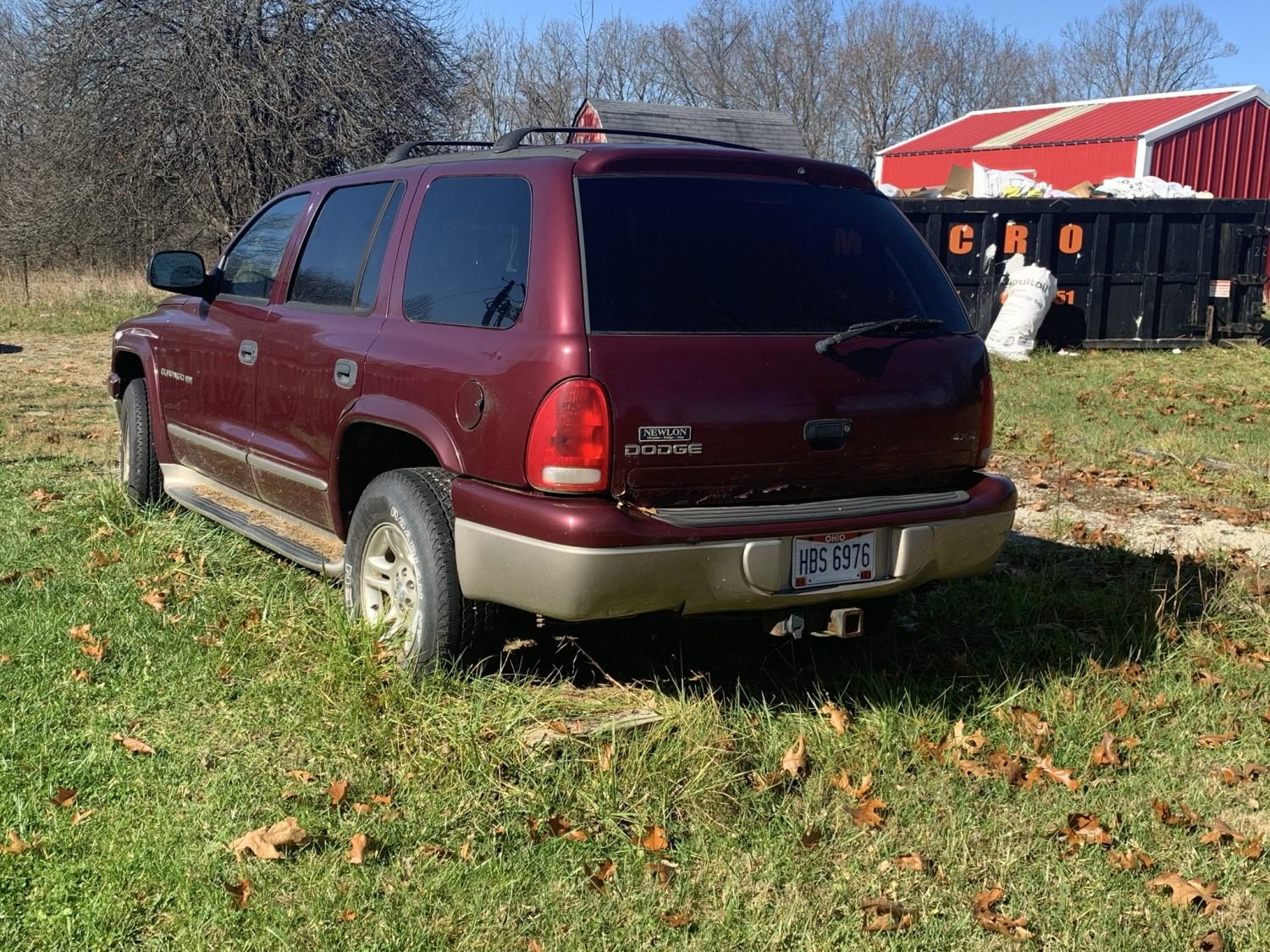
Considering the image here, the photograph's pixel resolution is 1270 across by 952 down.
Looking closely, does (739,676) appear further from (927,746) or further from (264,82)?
(264,82)

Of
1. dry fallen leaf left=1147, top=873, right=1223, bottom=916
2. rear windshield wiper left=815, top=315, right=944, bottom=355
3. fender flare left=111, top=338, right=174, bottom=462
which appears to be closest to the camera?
dry fallen leaf left=1147, top=873, right=1223, bottom=916

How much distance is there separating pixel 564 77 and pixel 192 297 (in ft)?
123

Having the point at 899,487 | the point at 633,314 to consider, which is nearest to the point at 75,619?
the point at 633,314

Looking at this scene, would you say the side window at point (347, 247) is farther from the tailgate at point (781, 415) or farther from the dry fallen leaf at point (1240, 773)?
the dry fallen leaf at point (1240, 773)

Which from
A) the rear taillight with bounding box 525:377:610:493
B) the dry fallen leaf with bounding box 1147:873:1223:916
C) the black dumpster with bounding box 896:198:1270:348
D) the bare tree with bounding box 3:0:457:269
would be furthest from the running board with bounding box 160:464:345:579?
the bare tree with bounding box 3:0:457:269

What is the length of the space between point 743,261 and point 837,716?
1494mm

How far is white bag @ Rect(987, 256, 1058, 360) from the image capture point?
14.5 metres

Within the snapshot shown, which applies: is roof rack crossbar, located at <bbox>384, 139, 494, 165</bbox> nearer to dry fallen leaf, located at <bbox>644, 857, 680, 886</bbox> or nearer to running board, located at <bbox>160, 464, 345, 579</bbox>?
running board, located at <bbox>160, 464, 345, 579</bbox>

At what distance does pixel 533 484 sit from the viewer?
3668mm

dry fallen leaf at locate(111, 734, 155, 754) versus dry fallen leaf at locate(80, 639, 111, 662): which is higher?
dry fallen leaf at locate(80, 639, 111, 662)

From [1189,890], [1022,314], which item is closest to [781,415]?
[1189,890]

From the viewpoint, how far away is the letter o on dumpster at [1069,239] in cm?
1510

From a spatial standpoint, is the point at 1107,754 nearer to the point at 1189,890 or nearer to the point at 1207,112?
the point at 1189,890

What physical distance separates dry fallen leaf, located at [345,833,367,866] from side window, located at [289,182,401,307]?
2043 mm
